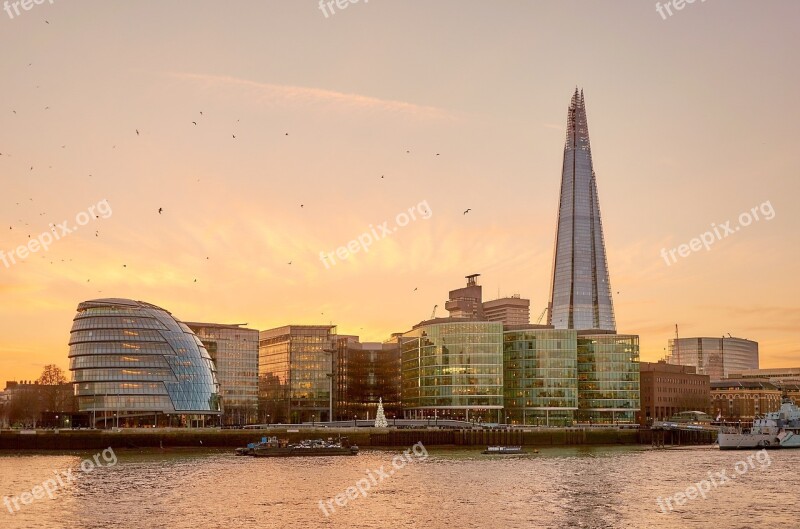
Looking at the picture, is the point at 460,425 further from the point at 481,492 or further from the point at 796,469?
the point at 481,492

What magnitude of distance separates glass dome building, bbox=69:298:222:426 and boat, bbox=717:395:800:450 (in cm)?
9332

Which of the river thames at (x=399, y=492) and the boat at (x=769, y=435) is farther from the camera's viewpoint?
the boat at (x=769, y=435)

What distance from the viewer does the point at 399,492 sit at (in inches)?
3012

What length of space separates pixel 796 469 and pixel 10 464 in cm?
8563

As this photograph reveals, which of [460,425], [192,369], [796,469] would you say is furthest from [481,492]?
[192,369]

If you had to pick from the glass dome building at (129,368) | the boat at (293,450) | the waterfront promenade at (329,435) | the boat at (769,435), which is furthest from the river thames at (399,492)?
the glass dome building at (129,368)

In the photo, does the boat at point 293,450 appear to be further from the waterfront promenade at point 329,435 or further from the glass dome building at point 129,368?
the glass dome building at point 129,368

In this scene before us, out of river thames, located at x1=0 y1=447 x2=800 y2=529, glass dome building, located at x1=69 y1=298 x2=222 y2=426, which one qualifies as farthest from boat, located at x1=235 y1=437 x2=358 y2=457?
glass dome building, located at x1=69 y1=298 x2=222 y2=426

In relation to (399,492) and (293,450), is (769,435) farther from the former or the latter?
(399,492)

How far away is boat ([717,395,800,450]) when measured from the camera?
148250 millimetres

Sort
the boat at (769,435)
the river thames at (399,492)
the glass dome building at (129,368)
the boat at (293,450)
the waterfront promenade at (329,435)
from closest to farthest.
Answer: the river thames at (399,492) < the boat at (293,450) < the waterfront promenade at (329,435) < the boat at (769,435) < the glass dome building at (129,368)

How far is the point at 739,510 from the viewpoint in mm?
65625

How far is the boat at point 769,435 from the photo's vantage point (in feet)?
486

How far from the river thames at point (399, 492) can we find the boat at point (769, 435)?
33.5 metres
